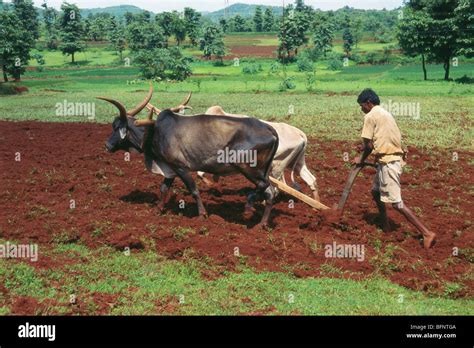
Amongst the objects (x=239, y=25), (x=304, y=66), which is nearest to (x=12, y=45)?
(x=304, y=66)

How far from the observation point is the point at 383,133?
25.0 feet

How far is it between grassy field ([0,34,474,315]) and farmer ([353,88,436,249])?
125 centimetres

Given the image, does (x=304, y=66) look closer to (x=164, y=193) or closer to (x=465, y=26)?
(x=465, y=26)

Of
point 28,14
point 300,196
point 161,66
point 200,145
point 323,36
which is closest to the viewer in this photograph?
point 200,145

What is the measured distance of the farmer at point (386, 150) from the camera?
758 cm

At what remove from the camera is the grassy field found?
6008mm

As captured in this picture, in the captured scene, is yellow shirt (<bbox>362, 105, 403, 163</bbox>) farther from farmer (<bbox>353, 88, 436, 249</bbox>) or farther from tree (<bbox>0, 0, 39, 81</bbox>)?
tree (<bbox>0, 0, 39, 81</bbox>)

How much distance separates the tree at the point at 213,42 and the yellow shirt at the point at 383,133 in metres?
55.2

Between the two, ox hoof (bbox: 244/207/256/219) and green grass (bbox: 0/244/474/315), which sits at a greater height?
ox hoof (bbox: 244/207/256/219)

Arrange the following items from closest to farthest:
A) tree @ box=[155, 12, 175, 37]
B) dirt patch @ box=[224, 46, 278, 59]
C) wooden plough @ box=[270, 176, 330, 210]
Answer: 1. wooden plough @ box=[270, 176, 330, 210]
2. dirt patch @ box=[224, 46, 278, 59]
3. tree @ box=[155, 12, 175, 37]

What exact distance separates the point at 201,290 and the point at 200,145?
2913mm

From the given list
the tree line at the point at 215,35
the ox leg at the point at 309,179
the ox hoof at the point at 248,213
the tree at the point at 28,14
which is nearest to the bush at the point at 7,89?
the tree line at the point at 215,35

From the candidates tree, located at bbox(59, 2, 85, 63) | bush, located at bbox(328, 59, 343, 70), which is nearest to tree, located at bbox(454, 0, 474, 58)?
bush, located at bbox(328, 59, 343, 70)

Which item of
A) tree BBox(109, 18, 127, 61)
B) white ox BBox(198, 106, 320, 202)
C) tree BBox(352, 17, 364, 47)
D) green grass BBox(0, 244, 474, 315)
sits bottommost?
green grass BBox(0, 244, 474, 315)
